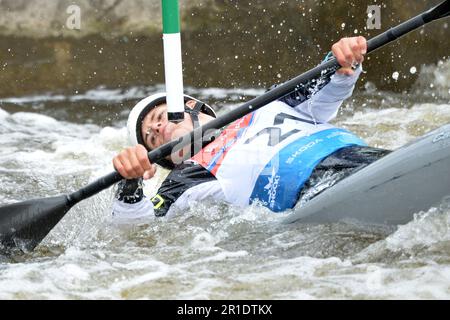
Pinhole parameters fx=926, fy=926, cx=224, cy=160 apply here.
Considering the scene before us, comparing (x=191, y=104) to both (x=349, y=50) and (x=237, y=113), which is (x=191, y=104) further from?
(x=349, y=50)

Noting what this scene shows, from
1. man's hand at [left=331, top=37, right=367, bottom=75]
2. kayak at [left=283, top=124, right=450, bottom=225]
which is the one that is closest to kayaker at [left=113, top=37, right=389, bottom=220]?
man's hand at [left=331, top=37, right=367, bottom=75]

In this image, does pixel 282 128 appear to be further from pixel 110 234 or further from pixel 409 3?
pixel 409 3

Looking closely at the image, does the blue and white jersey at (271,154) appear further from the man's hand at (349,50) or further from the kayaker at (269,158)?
the man's hand at (349,50)

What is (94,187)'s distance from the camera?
3984mm

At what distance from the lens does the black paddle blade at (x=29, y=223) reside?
408 centimetres

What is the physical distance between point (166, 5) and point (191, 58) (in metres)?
3.46

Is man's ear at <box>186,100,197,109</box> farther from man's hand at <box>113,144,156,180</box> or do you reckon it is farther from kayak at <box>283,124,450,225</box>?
kayak at <box>283,124,450,225</box>

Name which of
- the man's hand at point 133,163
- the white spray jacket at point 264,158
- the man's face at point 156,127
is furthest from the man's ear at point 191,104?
the man's hand at point 133,163

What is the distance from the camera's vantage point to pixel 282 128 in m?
4.24

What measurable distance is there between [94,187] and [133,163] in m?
0.26

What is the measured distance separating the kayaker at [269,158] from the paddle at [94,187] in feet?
0.32

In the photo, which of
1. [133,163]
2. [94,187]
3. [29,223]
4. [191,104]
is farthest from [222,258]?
[191,104]

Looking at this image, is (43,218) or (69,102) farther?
(69,102)

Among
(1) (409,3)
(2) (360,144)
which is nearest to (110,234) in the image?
(2) (360,144)
